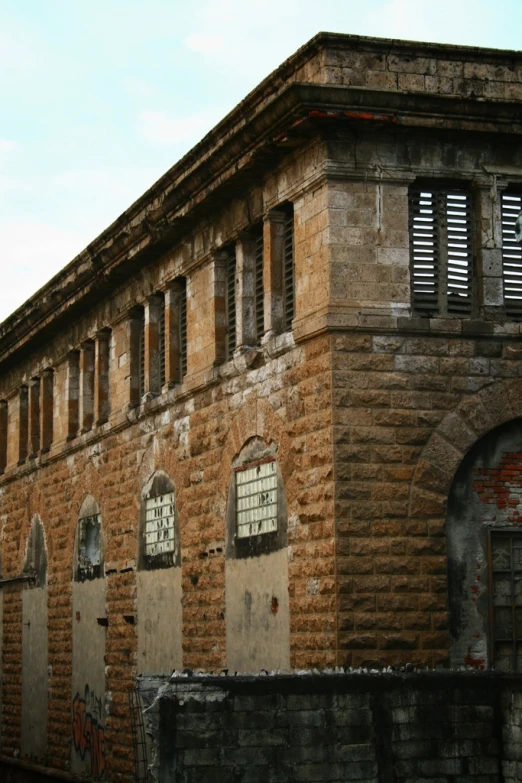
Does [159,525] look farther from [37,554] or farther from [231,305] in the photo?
[37,554]

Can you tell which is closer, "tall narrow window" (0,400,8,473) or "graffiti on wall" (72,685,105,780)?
"graffiti on wall" (72,685,105,780)

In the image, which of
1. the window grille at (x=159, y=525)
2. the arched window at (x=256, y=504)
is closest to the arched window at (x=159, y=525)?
the window grille at (x=159, y=525)

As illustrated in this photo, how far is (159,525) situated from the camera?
73.0ft

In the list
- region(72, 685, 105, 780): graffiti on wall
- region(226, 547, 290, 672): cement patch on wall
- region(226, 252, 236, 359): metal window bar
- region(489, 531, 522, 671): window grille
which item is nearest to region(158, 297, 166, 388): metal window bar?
region(226, 252, 236, 359): metal window bar

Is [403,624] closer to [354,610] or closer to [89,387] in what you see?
[354,610]

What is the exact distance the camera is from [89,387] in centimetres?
2684

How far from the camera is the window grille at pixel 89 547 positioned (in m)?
25.3

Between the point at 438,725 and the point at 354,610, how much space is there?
8.41 feet

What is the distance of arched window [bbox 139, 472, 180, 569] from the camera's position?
21.7 m

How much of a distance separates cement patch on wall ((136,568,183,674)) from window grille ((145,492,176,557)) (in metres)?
0.33

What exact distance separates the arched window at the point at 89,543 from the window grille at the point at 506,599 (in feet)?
31.1

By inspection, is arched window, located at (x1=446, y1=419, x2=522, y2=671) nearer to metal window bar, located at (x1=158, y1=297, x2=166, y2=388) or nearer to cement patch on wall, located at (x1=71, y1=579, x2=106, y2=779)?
metal window bar, located at (x1=158, y1=297, x2=166, y2=388)

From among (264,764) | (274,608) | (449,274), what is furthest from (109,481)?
(264,764)

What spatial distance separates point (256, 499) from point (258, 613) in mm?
1388
